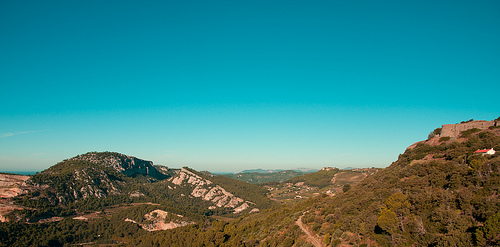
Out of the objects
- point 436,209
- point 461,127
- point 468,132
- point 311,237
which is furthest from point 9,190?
point 461,127

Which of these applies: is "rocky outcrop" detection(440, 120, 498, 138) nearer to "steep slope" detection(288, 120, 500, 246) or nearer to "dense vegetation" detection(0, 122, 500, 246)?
"dense vegetation" detection(0, 122, 500, 246)

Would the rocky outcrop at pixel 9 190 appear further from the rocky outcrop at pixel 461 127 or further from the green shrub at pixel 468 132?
the green shrub at pixel 468 132

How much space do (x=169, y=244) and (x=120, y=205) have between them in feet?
401

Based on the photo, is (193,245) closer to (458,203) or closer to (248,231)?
(248,231)

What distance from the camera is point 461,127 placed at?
176 feet

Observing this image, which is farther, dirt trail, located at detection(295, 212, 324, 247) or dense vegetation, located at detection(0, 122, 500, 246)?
dirt trail, located at detection(295, 212, 324, 247)

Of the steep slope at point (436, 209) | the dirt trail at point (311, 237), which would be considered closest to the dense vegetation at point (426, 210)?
the steep slope at point (436, 209)

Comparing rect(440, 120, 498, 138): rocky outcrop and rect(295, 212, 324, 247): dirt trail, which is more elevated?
rect(440, 120, 498, 138): rocky outcrop

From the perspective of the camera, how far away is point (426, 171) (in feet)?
132

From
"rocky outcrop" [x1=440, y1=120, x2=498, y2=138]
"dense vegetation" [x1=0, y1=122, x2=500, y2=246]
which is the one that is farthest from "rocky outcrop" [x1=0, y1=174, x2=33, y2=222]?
"rocky outcrop" [x1=440, y1=120, x2=498, y2=138]

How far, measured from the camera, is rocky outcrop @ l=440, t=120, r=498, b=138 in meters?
49.9

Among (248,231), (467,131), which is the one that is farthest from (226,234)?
(467,131)

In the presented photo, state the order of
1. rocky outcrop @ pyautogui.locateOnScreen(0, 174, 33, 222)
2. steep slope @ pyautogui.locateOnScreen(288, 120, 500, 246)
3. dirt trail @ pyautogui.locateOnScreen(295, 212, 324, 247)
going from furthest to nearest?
rocky outcrop @ pyautogui.locateOnScreen(0, 174, 33, 222), dirt trail @ pyautogui.locateOnScreen(295, 212, 324, 247), steep slope @ pyautogui.locateOnScreen(288, 120, 500, 246)

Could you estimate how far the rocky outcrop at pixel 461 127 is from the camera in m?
49.9
